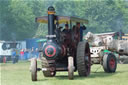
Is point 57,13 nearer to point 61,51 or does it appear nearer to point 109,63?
point 109,63

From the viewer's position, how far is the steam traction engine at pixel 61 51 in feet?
43.9

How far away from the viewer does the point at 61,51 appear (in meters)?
13.8

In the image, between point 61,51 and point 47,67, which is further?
point 47,67

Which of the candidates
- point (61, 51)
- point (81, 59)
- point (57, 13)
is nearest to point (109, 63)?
point (81, 59)

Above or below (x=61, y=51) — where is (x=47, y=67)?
below

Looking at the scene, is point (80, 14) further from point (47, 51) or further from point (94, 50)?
point (47, 51)

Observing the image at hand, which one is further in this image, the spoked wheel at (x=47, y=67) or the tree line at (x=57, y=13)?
the tree line at (x=57, y=13)

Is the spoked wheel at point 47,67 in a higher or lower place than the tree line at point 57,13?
lower

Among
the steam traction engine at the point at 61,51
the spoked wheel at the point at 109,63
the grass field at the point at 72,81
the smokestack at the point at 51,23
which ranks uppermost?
the smokestack at the point at 51,23

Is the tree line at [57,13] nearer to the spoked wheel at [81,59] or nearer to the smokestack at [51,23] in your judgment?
the spoked wheel at [81,59]

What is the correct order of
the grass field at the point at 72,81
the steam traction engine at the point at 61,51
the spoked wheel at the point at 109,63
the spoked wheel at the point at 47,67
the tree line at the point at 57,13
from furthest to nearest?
1. the tree line at the point at 57,13
2. the spoked wheel at the point at 109,63
3. the spoked wheel at the point at 47,67
4. the steam traction engine at the point at 61,51
5. the grass field at the point at 72,81

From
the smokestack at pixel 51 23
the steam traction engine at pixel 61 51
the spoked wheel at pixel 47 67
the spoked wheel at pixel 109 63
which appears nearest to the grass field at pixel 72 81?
the spoked wheel at pixel 47 67

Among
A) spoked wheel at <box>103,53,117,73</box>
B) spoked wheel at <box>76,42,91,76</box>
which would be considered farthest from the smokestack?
spoked wheel at <box>103,53,117,73</box>

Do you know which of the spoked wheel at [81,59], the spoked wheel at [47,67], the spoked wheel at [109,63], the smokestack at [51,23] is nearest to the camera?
the smokestack at [51,23]
